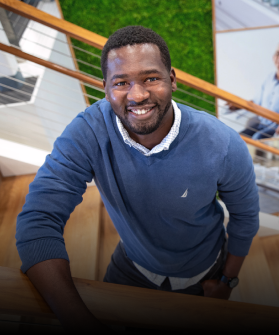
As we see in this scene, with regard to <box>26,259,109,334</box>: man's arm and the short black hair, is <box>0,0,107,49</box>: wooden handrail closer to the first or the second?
the short black hair

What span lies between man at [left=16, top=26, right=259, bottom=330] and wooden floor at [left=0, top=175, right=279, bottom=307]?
62 cm

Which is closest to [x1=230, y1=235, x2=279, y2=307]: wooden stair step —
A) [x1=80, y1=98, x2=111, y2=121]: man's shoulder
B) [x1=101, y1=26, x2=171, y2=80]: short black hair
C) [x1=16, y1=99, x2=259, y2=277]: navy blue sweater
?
[x1=16, y1=99, x2=259, y2=277]: navy blue sweater

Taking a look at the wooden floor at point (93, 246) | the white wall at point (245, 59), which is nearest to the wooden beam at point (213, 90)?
the wooden floor at point (93, 246)

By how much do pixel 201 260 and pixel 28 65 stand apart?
1.95 metres

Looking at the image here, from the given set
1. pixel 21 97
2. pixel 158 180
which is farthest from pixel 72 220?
pixel 158 180

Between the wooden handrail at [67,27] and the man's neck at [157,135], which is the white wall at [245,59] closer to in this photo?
the wooden handrail at [67,27]

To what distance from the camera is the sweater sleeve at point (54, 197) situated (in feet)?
2.30

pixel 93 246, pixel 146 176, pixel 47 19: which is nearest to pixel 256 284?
→ pixel 93 246

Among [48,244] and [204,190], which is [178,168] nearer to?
[204,190]

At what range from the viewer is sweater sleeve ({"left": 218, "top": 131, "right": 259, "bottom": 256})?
92 cm

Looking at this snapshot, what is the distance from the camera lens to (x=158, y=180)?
92 cm

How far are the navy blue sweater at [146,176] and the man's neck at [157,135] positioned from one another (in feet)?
0.13

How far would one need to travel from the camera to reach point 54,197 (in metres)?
0.81

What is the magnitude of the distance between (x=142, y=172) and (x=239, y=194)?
0.37 metres
